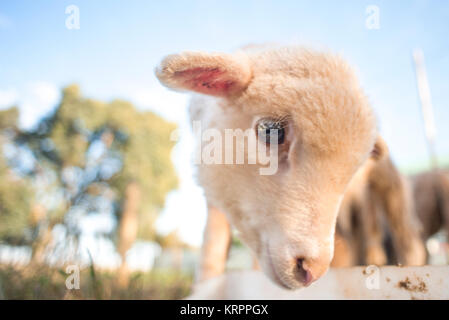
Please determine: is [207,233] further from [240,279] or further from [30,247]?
[30,247]

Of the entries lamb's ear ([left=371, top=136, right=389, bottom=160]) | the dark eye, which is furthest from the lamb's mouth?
lamb's ear ([left=371, top=136, right=389, bottom=160])

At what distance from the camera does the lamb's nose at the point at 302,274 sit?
1.49 metres

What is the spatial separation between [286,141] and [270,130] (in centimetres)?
10

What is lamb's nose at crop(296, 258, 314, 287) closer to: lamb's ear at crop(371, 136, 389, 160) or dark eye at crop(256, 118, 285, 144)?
dark eye at crop(256, 118, 285, 144)

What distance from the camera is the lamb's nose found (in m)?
1.49

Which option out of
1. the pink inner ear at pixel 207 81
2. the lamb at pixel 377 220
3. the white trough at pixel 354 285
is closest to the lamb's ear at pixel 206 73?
the pink inner ear at pixel 207 81

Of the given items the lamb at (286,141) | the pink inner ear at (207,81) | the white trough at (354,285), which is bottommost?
the white trough at (354,285)

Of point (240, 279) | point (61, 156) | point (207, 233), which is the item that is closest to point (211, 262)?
point (207, 233)

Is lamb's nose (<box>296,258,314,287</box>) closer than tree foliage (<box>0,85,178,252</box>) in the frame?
Yes

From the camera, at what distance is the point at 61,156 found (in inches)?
623

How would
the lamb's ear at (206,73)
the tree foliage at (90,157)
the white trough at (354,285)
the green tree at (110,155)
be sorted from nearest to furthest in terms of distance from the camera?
the white trough at (354,285) → the lamb's ear at (206,73) → the tree foliage at (90,157) → the green tree at (110,155)

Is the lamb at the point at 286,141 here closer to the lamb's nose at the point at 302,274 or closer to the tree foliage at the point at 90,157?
the lamb's nose at the point at 302,274

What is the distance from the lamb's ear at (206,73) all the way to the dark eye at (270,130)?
10.7 inches
